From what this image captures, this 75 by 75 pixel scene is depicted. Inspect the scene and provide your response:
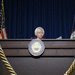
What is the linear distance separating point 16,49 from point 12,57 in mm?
81

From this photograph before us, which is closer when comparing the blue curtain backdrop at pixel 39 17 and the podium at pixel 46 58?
the podium at pixel 46 58

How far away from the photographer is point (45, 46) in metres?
2.53

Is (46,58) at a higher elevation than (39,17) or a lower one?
lower

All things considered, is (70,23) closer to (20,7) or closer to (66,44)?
(20,7)

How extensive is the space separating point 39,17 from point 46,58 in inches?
87.9

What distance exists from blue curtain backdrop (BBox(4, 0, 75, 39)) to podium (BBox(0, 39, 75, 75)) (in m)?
2.10

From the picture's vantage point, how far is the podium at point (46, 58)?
2.54 meters

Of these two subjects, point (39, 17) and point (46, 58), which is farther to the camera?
point (39, 17)

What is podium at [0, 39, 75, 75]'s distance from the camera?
2541mm

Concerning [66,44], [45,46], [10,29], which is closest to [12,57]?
[45,46]

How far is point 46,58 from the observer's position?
8.39 feet

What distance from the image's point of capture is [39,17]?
4727 mm

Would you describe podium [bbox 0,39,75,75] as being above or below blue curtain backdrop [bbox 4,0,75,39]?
below

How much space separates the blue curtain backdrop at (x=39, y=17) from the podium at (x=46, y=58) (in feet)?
6.89
